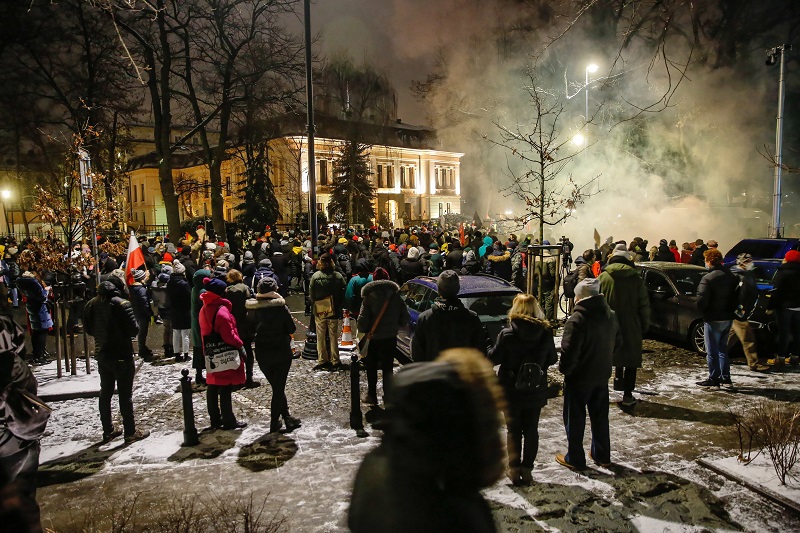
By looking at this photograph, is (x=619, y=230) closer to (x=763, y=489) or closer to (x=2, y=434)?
(x=763, y=489)

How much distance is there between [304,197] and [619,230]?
30816mm

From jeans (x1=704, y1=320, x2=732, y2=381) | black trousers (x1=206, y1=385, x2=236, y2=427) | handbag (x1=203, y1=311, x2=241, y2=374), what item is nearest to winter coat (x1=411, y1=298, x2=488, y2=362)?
handbag (x1=203, y1=311, x2=241, y2=374)

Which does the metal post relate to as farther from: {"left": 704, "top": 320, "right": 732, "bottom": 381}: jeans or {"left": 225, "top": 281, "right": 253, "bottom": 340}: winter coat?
{"left": 704, "top": 320, "right": 732, "bottom": 381}: jeans

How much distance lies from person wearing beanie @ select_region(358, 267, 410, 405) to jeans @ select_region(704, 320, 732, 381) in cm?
442

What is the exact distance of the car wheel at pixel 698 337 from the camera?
9.69m

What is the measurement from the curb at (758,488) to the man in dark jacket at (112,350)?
628cm

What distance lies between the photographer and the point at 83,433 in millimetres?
6594

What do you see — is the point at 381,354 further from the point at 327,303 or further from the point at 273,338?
the point at 327,303

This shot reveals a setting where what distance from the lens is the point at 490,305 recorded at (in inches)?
328

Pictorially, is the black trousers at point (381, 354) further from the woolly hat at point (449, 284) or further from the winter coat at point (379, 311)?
the woolly hat at point (449, 284)

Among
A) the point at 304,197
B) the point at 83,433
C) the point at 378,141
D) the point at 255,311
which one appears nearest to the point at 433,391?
the point at 255,311

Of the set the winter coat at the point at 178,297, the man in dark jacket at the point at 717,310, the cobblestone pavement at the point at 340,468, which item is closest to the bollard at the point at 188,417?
the cobblestone pavement at the point at 340,468

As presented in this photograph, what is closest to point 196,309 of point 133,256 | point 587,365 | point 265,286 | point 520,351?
point 133,256

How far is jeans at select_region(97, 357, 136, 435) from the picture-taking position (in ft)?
20.3
